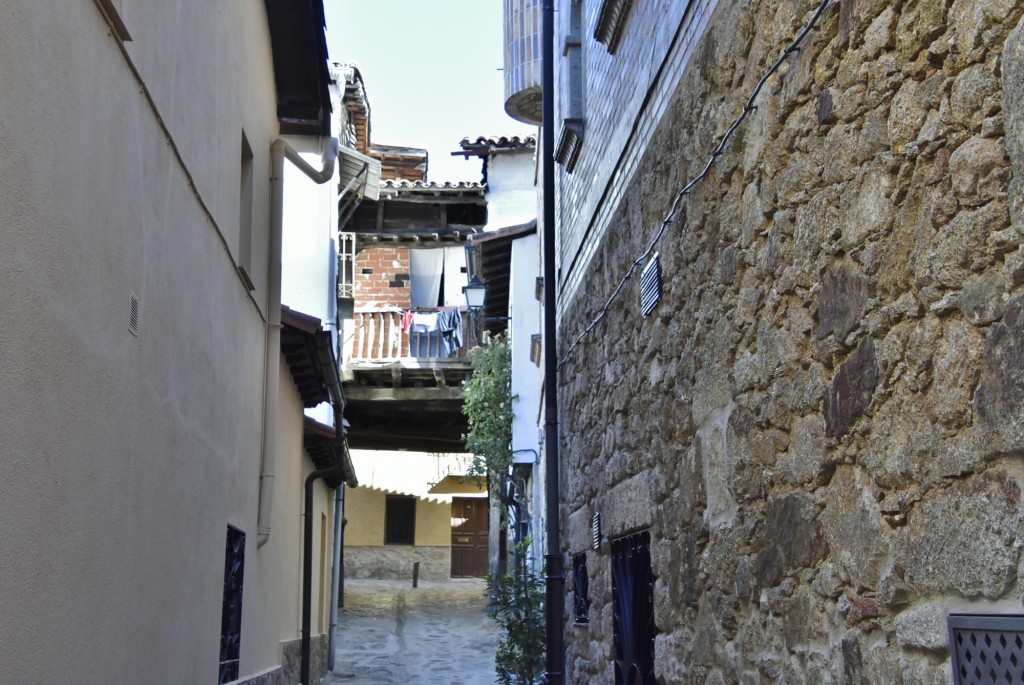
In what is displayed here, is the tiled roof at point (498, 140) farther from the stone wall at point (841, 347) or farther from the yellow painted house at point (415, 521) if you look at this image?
the stone wall at point (841, 347)

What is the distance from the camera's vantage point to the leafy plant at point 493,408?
601 inches

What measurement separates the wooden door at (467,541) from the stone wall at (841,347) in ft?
79.8

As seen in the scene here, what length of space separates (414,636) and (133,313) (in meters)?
14.6

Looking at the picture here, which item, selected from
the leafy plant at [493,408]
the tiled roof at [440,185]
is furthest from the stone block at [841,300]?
the tiled roof at [440,185]

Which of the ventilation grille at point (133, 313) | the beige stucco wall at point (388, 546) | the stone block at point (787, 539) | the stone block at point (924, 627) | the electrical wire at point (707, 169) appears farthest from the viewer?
the beige stucco wall at point (388, 546)

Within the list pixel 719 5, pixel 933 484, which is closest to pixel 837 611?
pixel 933 484

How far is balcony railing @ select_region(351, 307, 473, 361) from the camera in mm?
20203

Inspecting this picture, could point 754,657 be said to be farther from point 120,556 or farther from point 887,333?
point 120,556

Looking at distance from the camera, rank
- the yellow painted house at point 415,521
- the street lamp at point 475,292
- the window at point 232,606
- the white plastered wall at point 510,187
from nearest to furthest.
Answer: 1. the window at point 232,606
2. the street lamp at point 475,292
3. the white plastered wall at point 510,187
4. the yellow painted house at point 415,521

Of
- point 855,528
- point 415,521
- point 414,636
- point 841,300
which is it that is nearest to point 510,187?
point 414,636

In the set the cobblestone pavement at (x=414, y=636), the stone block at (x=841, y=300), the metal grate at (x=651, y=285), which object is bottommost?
the cobblestone pavement at (x=414, y=636)

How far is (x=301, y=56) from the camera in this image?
8477 millimetres

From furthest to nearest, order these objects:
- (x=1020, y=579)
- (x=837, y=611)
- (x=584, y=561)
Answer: (x=584, y=561)
(x=837, y=611)
(x=1020, y=579)

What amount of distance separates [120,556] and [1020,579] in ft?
10.0
